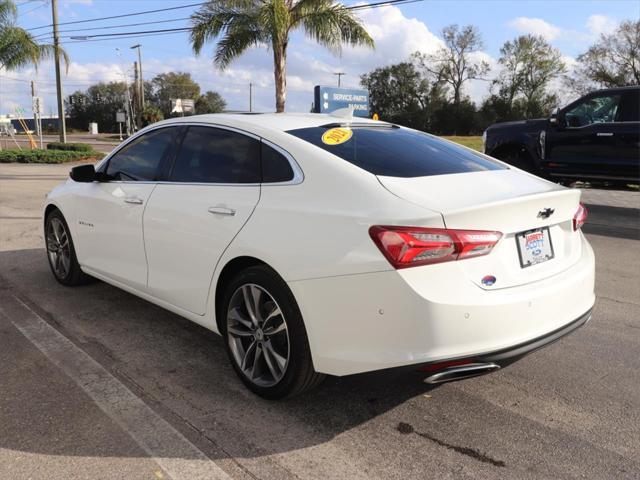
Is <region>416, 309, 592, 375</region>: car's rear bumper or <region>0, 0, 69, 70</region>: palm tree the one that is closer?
<region>416, 309, 592, 375</region>: car's rear bumper

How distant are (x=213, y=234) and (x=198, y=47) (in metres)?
15.4

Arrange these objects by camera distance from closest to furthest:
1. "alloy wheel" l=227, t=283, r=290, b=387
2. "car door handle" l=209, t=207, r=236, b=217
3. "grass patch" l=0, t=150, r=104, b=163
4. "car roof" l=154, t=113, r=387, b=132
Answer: "alloy wheel" l=227, t=283, r=290, b=387 → "car door handle" l=209, t=207, r=236, b=217 → "car roof" l=154, t=113, r=387, b=132 → "grass patch" l=0, t=150, r=104, b=163

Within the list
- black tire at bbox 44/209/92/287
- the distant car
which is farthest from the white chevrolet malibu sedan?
the distant car

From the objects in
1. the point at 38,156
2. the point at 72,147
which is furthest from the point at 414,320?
the point at 72,147

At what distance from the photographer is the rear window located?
123 inches

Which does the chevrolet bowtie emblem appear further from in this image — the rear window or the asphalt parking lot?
the asphalt parking lot

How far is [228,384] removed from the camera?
11.2 ft

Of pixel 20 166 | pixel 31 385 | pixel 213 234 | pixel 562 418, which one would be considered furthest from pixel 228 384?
pixel 20 166

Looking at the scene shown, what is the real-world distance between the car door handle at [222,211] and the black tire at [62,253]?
229 cm

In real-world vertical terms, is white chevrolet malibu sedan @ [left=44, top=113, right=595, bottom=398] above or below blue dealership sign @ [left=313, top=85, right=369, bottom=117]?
below

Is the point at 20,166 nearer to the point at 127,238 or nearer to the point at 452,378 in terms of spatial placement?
the point at 127,238

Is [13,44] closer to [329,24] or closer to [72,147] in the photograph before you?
[72,147]

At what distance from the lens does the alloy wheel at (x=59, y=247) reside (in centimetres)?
527

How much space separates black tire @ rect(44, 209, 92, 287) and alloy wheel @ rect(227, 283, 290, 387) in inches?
96.0
